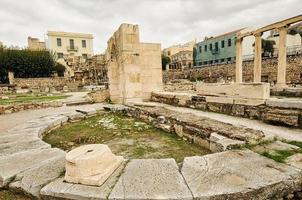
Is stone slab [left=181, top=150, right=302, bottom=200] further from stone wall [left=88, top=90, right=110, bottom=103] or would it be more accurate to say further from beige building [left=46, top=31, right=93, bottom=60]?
beige building [left=46, top=31, right=93, bottom=60]

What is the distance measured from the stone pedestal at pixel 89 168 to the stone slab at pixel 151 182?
17 cm

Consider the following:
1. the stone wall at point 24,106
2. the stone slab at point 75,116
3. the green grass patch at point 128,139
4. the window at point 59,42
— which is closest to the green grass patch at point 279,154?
the green grass patch at point 128,139

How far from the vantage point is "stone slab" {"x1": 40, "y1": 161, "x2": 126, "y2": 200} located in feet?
5.20

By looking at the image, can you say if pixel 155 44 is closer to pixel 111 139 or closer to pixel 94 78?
pixel 111 139

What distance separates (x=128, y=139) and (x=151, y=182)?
196cm

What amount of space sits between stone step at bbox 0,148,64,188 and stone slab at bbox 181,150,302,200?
171 centimetres

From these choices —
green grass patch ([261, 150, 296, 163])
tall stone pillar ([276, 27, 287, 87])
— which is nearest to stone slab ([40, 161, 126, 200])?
green grass patch ([261, 150, 296, 163])

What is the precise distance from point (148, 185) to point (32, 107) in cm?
901

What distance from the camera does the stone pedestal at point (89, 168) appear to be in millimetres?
1749

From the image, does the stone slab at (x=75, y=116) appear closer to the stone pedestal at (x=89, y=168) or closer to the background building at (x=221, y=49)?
the stone pedestal at (x=89, y=168)

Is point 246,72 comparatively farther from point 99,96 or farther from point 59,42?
point 59,42

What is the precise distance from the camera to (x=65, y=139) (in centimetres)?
383

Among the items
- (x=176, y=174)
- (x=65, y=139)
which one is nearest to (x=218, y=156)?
(x=176, y=174)

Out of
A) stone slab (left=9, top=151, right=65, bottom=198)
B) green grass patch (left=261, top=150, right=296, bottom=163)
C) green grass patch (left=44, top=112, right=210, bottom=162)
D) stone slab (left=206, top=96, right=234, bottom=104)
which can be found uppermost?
stone slab (left=206, top=96, right=234, bottom=104)
